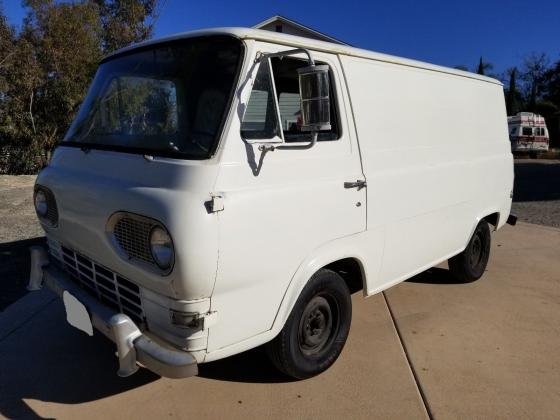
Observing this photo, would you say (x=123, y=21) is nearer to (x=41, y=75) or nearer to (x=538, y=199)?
(x=41, y=75)

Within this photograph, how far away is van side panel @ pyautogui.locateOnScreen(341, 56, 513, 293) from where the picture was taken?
352 centimetres

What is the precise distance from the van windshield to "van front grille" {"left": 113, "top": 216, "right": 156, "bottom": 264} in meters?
0.42

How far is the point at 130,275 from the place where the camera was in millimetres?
2721

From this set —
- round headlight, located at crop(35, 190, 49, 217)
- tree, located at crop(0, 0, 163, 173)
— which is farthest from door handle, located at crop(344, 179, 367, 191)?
tree, located at crop(0, 0, 163, 173)

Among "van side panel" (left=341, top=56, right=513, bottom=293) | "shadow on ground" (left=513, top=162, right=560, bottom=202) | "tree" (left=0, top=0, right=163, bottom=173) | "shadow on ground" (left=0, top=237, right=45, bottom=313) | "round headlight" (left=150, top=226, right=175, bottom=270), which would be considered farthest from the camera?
"tree" (left=0, top=0, right=163, bottom=173)

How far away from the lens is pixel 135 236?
2658mm

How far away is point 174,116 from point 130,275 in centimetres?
97

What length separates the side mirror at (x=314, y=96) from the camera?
2611 mm

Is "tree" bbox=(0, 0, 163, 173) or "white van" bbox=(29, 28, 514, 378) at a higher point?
"tree" bbox=(0, 0, 163, 173)

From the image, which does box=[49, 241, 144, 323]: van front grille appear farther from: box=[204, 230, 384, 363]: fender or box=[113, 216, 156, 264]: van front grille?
box=[204, 230, 384, 363]: fender

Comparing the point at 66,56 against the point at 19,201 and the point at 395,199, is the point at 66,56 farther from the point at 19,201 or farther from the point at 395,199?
the point at 395,199

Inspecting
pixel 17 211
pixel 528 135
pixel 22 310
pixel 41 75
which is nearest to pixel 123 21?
pixel 41 75

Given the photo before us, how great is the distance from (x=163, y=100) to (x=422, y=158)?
6.85 feet

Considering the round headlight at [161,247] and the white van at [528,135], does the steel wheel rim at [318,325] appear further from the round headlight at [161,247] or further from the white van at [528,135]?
the white van at [528,135]
